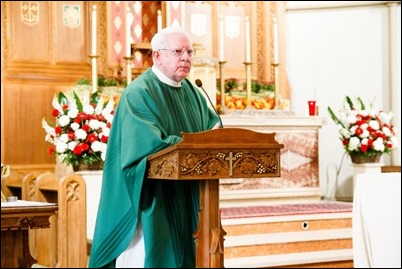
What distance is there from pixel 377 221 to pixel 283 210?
172 cm

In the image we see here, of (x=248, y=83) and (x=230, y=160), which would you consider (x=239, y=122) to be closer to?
(x=248, y=83)

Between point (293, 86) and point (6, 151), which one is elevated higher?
point (293, 86)

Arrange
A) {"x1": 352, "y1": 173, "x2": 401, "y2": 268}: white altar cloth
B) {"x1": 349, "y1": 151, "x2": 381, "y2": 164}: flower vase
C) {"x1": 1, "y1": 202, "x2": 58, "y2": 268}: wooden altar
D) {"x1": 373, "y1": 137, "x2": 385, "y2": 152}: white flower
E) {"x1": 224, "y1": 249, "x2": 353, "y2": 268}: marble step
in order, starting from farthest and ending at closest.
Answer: {"x1": 349, "y1": 151, "x2": 381, "y2": 164}: flower vase < {"x1": 373, "y1": 137, "x2": 385, "y2": 152}: white flower < {"x1": 224, "y1": 249, "x2": 353, "y2": 268}: marble step < {"x1": 352, "y1": 173, "x2": 401, "y2": 268}: white altar cloth < {"x1": 1, "y1": 202, "x2": 58, "y2": 268}: wooden altar

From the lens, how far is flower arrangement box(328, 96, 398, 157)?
27.2 ft

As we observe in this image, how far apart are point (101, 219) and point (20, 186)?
151 inches

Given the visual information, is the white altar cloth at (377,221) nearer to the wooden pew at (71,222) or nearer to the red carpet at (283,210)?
the red carpet at (283,210)

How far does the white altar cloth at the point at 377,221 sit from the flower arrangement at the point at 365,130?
2.21 m

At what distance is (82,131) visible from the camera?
22.6 ft

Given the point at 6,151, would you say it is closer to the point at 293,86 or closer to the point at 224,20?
the point at 224,20

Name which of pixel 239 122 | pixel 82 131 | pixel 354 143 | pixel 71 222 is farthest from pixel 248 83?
pixel 71 222

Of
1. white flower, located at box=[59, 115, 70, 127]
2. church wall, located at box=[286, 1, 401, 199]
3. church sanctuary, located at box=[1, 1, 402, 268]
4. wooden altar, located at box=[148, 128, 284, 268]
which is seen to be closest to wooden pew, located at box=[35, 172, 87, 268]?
church sanctuary, located at box=[1, 1, 402, 268]

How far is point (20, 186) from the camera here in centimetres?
779

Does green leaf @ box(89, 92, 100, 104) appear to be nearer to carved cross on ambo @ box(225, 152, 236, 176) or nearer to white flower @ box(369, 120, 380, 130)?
white flower @ box(369, 120, 380, 130)

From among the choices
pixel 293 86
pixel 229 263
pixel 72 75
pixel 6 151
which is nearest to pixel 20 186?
pixel 6 151
